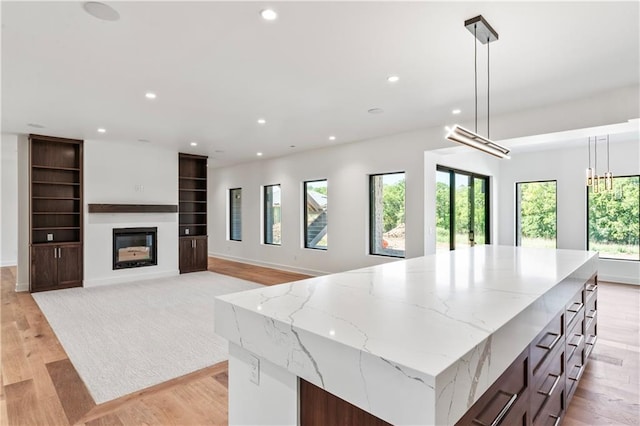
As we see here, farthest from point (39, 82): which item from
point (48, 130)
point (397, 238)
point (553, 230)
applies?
point (553, 230)

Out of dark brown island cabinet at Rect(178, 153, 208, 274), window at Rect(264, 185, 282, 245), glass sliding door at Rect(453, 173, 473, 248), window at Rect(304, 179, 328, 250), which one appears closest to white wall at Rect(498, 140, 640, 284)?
glass sliding door at Rect(453, 173, 473, 248)

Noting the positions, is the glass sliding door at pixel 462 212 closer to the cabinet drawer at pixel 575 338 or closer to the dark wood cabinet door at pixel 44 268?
the cabinet drawer at pixel 575 338

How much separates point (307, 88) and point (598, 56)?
106 inches

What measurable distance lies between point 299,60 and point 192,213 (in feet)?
19.4

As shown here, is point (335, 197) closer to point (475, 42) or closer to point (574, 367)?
point (475, 42)

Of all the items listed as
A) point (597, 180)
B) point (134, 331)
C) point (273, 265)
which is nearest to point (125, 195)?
point (273, 265)

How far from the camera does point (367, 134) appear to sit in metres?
5.93

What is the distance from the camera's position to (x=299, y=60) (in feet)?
9.90

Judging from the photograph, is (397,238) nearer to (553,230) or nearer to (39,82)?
(553,230)

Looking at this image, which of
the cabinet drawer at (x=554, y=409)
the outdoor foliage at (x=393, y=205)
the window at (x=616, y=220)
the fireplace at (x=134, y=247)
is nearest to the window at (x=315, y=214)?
the outdoor foliage at (x=393, y=205)

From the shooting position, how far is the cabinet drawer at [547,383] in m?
1.59

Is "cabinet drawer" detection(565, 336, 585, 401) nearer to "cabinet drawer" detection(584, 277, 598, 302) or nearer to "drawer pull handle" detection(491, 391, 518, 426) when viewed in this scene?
"cabinet drawer" detection(584, 277, 598, 302)

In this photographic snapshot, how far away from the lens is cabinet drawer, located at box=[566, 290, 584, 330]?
2.22 metres

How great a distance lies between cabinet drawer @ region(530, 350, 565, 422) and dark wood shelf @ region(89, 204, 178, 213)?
6.98 meters
